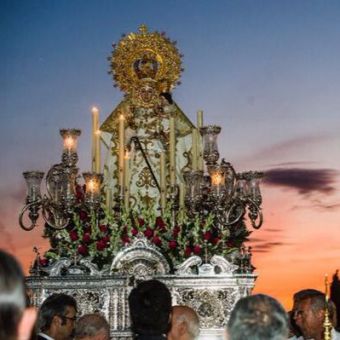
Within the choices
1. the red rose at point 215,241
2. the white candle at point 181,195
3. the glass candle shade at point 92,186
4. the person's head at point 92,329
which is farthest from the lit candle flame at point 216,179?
the person's head at point 92,329

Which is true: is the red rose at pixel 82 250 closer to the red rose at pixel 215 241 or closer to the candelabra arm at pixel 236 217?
the red rose at pixel 215 241

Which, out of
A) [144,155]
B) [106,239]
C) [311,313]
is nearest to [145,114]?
[144,155]

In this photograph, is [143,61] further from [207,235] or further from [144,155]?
[207,235]

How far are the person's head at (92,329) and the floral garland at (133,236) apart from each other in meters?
4.89

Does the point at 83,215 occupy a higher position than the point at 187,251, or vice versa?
the point at 83,215

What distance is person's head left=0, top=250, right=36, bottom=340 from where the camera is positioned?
216 cm

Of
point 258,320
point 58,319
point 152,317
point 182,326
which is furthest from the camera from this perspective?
point 58,319

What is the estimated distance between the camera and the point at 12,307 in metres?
2.17

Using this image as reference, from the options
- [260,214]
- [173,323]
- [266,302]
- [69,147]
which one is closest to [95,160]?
[69,147]

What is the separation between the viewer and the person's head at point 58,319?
20.7 ft

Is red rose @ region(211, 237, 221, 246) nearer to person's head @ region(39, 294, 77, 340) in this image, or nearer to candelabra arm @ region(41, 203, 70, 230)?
candelabra arm @ region(41, 203, 70, 230)

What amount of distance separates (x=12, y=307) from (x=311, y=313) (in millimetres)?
4266

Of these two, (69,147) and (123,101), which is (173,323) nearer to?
(69,147)

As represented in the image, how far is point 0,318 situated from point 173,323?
3.44 metres
